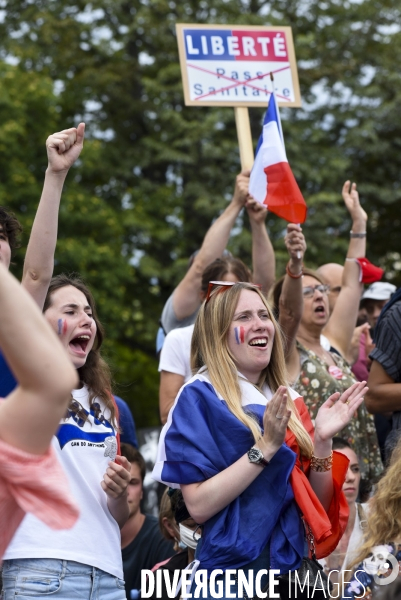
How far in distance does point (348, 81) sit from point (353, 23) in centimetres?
199

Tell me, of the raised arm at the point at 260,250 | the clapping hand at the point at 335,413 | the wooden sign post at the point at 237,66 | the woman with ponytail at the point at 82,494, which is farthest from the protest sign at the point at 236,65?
the clapping hand at the point at 335,413

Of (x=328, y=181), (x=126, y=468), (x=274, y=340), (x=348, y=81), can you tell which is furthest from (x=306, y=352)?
(x=348, y=81)

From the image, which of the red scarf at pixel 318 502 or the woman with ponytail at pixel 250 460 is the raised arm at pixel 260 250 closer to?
the woman with ponytail at pixel 250 460

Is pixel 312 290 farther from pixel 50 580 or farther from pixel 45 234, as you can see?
pixel 50 580

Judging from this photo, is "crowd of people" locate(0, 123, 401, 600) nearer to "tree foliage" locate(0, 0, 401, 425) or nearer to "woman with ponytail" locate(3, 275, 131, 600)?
"woman with ponytail" locate(3, 275, 131, 600)

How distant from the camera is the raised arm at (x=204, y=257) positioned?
547cm

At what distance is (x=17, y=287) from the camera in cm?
171

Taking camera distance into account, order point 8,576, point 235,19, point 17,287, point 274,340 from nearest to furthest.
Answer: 1. point 17,287
2. point 8,576
3. point 274,340
4. point 235,19

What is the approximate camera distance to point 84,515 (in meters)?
3.51

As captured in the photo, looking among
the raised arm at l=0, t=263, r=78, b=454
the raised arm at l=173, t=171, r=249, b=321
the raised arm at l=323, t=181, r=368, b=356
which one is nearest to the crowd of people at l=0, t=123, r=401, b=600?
the raised arm at l=0, t=263, r=78, b=454

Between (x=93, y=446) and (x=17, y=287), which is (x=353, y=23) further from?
(x=17, y=287)

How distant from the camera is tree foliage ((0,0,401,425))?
18.3 meters

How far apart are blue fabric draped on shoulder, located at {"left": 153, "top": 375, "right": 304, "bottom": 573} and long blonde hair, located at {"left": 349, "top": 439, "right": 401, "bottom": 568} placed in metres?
0.29

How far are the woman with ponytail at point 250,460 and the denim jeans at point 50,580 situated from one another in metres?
0.41
